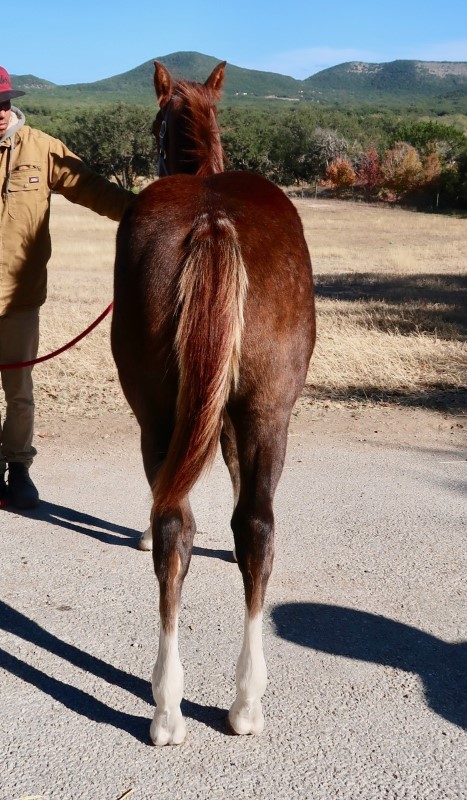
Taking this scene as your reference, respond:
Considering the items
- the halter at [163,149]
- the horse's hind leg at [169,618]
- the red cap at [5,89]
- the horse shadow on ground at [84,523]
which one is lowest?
the horse shadow on ground at [84,523]

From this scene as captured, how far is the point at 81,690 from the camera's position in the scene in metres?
3.18

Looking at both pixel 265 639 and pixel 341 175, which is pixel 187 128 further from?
pixel 341 175

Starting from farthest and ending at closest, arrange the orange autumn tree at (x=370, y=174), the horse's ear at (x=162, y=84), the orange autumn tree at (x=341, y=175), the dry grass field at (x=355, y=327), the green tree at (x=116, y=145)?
the orange autumn tree at (x=341, y=175)
the orange autumn tree at (x=370, y=174)
the green tree at (x=116, y=145)
the dry grass field at (x=355, y=327)
the horse's ear at (x=162, y=84)

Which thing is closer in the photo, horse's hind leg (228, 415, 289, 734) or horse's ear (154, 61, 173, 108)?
horse's hind leg (228, 415, 289, 734)

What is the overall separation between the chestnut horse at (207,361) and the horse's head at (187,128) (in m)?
0.93

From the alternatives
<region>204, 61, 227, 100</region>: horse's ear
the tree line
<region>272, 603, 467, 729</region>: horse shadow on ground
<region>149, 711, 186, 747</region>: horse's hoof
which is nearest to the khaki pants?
<region>204, 61, 227, 100</region>: horse's ear

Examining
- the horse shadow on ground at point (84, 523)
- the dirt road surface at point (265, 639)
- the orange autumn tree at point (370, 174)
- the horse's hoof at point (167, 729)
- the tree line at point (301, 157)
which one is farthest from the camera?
the orange autumn tree at point (370, 174)

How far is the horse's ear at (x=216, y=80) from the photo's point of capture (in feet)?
14.2

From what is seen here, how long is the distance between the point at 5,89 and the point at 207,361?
252 cm

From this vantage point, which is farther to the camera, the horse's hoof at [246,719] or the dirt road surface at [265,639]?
the horse's hoof at [246,719]

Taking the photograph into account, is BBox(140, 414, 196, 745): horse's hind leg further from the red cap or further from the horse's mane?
the red cap

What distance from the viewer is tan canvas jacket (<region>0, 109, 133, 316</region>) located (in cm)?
451

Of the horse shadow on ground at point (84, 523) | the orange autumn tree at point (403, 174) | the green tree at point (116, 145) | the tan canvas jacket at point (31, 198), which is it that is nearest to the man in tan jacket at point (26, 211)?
the tan canvas jacket at point (31, 198)

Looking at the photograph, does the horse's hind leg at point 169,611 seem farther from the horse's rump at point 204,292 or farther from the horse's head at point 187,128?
the horse's head at point 187,128
